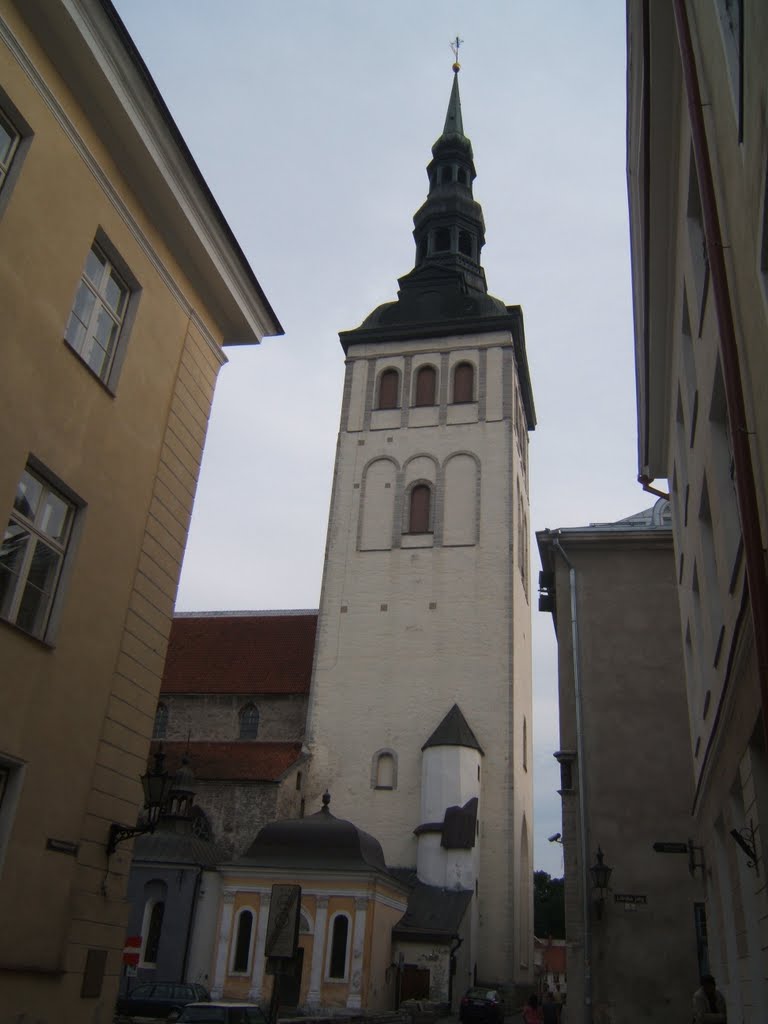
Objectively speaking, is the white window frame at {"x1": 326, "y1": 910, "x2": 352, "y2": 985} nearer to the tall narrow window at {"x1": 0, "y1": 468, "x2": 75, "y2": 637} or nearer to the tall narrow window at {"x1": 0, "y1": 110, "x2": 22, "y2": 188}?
the tall narrow window at {"x1": 0, "y1": 468, "x2": 75, "y2": 637}

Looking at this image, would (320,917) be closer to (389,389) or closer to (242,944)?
(242,944)

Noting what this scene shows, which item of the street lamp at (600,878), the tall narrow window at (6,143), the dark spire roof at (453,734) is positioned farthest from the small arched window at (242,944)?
the tall narrow window at (6,143)

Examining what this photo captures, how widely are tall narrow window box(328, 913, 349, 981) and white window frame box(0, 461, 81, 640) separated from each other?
1678 centimetres

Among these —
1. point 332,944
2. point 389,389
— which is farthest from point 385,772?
point 389,389

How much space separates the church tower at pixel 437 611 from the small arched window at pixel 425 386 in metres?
0.05

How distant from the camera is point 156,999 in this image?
1773cm

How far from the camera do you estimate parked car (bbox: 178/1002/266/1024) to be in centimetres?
1187

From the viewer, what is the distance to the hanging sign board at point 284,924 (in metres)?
7.50

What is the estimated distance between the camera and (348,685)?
28938 millimetres

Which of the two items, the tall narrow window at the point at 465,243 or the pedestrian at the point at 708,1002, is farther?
the tall narrow window at the point at 465,243

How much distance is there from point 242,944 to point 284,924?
1626cm

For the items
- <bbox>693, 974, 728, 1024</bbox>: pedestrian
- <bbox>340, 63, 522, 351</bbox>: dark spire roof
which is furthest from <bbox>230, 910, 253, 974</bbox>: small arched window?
<bbox>340, 63, 522, 351</bbox>: dark spire roof

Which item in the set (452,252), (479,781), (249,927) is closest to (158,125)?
(249,927)

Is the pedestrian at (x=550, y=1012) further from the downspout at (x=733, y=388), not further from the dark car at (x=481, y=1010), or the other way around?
the downspout at (x=733, y=388)
